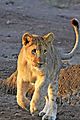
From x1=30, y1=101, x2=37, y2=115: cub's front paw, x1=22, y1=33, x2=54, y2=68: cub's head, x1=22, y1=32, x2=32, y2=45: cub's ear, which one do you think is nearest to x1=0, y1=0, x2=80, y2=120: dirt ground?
x1=30, y1=101, x2=37, y2=115: cub's front paw

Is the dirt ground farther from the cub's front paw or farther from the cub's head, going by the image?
the cub's head

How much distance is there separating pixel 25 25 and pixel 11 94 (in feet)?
29.0

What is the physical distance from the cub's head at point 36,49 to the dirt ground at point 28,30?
26.1 inches

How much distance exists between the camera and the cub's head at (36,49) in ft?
21.2

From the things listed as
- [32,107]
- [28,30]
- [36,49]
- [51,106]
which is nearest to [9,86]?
[51,106]

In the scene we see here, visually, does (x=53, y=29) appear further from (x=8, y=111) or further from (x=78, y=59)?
(x=8, y=111)

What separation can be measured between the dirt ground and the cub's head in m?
0.66

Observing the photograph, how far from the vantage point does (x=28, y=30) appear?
16.3 m

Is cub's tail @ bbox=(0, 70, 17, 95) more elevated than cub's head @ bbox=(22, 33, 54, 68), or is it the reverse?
cub's head @ bbox=(22, 33, 54, 68)

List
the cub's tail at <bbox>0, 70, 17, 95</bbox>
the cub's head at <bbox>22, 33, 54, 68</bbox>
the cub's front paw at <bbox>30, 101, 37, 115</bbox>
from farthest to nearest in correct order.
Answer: the cub's tail at <bbox>0, 70, 17, 95</bbox> < the cub's front paw at <bbox>30, 101, 37, 115</bbox> < the cub's head at <bbox>22, 33, 54, 68</bbox>

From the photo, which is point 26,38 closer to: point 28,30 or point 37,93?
point 37,93

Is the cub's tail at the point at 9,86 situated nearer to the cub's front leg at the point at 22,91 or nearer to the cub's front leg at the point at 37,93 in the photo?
the cub's front leg at the point at 22,91

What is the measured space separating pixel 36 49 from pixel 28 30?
9.82 metres

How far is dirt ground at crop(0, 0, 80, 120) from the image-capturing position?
7.30 meters
